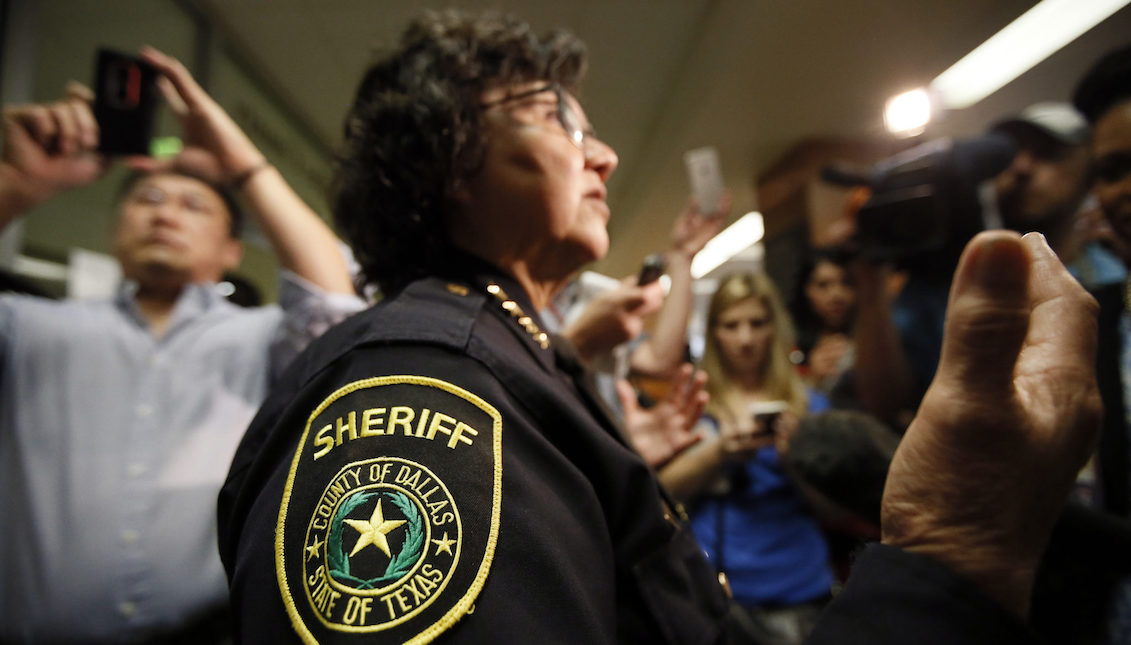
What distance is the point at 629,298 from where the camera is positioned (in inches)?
37.8

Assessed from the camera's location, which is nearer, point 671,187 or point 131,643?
point 671,187

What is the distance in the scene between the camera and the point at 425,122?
652 millimetres

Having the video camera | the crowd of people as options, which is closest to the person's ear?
the crowd of people

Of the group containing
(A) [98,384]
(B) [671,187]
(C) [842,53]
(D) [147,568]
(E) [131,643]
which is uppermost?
(C) [842,53]

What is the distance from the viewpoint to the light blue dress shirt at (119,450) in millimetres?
869

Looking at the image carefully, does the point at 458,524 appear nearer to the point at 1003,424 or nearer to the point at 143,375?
the point at 1003,424

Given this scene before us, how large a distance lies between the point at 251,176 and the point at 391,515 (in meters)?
0.77

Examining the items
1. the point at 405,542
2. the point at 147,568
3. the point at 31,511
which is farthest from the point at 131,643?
the point at 405,542

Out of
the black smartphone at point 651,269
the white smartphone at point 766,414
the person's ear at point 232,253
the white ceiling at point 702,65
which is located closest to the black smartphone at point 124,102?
the white ceiling at point 702,65

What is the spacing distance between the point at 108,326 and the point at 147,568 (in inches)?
19.8

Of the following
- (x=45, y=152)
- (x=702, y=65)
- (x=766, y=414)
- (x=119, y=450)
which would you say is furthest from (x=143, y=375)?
(x=766, y=414)

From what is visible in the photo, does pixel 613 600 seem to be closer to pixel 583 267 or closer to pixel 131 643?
pixel 583 267

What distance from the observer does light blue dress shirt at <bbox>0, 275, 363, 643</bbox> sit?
869 mm

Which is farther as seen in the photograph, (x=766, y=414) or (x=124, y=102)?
(x=766, y=414)
